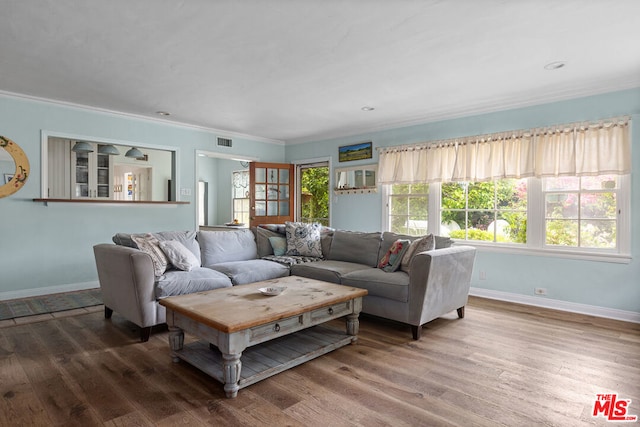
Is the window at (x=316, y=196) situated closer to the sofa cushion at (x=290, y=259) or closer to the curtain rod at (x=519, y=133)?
the curtain rod at (x=519, y=133)

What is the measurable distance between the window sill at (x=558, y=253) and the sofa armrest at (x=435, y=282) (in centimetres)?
112

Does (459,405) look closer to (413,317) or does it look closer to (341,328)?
(413,317)

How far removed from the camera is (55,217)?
456 cm

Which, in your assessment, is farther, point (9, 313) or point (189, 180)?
point (189, 180)

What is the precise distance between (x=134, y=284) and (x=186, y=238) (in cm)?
108

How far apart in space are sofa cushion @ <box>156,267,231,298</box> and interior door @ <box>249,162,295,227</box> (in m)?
3.02

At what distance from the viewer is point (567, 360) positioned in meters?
2.70

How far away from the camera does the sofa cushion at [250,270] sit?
3.71 m

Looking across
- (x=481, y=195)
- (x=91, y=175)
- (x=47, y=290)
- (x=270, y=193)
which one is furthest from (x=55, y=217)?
(x=481, y=195)

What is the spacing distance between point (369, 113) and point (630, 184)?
2.95 metres

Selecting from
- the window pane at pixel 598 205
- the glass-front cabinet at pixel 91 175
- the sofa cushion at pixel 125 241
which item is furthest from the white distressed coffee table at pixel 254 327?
the glass-front cabinet at pixel 91 175

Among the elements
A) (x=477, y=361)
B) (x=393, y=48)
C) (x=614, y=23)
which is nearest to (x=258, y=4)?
(x=393, y=48)

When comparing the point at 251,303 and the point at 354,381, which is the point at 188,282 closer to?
the point at 251,303

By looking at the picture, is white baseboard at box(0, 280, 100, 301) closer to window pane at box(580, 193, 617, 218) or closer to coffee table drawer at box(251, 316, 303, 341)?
coffee table drawer at box(251, 316, 303, 341)
